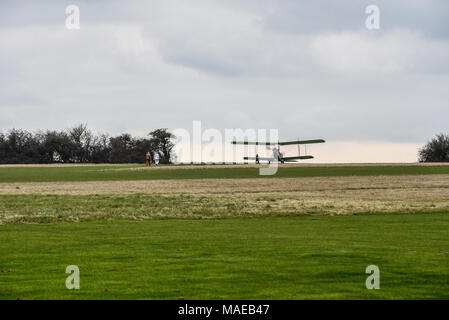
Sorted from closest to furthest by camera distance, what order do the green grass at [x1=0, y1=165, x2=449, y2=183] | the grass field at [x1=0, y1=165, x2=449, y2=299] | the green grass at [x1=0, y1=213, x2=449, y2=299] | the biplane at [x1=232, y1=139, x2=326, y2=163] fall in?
1. the green grass at [x1=0, y1=213, x2=449, y2=299]
2. the grass field at [x1=0, y1=165, x2=449, y2=299]
3. the green grass at [x1=0, y1=165, x2=449, y2=183]
4. the biplane at [x1=232, y1=139, x2=326, y2=163]

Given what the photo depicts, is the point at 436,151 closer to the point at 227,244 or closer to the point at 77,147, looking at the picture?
the point at 77,147

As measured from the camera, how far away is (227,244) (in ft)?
81.1

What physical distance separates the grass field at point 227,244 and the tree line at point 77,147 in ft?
300

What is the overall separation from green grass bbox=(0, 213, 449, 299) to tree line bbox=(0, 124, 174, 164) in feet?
396

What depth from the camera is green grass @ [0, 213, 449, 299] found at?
15875 millimetres

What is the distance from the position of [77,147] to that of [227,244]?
132m

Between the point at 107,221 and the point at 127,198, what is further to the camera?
the point at 127,198

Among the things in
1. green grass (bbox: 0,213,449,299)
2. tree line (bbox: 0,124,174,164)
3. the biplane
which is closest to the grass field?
green grass (bbox: 0,213,449,299)

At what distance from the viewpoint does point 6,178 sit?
84.4m

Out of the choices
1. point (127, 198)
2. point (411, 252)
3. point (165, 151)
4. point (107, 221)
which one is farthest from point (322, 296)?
point (165, 151)

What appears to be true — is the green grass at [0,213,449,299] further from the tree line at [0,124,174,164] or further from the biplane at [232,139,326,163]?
the tree line at [0,124,174,164]

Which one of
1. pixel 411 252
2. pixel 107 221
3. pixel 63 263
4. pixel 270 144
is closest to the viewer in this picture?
pixel 63 263

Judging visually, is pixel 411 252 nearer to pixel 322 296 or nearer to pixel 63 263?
pixel 322 296
